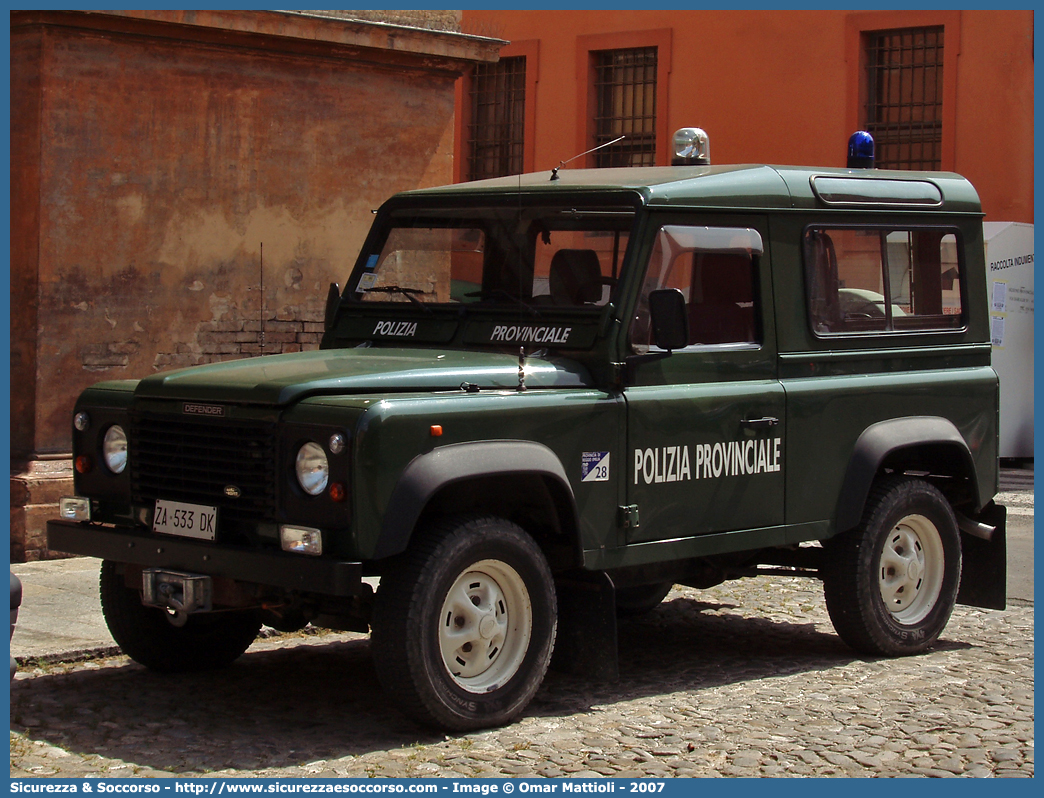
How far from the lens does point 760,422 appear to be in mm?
6387

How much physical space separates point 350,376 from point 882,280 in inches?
113

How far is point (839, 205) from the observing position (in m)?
6.86

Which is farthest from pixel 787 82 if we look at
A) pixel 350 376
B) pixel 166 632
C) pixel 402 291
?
pixel 350 376

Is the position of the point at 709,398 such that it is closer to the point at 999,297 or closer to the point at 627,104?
the point at 999,297

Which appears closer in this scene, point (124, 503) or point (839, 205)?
point (124, 503)

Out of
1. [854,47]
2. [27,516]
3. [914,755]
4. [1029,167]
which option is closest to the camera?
[914,755]

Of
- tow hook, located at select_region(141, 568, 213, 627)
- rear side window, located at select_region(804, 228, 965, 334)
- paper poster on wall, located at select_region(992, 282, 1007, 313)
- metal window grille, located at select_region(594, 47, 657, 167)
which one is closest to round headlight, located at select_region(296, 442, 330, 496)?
tow hook, located at select_region(141, 568, 213, 627)

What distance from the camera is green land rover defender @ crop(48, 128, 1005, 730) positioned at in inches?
208

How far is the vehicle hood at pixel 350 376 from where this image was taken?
5.36 m

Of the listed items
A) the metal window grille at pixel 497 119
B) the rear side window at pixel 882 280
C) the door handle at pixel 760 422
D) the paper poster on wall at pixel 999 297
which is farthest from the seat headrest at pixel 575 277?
the metal window grille at pixel 497 119

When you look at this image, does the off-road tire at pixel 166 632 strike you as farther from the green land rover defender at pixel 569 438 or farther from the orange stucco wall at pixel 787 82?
the orange stucco wall at pixel 787 82

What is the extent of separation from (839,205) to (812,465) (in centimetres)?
123

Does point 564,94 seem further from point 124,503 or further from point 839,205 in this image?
point 124,503

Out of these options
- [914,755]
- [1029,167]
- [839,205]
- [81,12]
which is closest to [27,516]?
[81,12]
